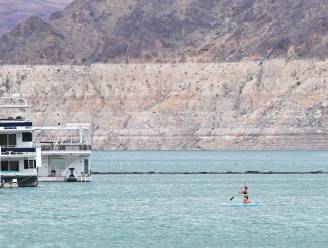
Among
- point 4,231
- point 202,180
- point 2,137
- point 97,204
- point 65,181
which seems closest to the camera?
point 4,231

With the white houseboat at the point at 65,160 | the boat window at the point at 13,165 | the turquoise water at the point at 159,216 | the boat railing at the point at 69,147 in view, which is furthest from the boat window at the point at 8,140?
the boat railing at the point at 69,147

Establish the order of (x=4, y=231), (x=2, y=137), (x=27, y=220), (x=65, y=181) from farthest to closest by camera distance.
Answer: (x=65, y=181)
(x=2, y=137)
(x=27, y=220)
(x=4, y=231)

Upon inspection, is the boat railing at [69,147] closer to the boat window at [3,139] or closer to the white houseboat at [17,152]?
the white houseboat at [17,152]

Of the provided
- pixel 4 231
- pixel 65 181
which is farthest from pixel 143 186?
pixel 4 231

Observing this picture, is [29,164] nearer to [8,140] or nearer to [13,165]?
[13,165]

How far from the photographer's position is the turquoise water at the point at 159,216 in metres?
72.1

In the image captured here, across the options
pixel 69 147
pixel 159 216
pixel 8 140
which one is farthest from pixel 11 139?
pixel 159 216

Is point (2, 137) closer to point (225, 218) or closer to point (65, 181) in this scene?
point (65, 181)

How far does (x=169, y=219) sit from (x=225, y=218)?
3.13 m

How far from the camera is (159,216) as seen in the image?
84.0 m

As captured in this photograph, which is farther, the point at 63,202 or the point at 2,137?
the point at 2,137

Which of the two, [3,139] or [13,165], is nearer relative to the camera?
[3,139]

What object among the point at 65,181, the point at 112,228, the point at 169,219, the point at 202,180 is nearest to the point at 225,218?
the point at 169,219

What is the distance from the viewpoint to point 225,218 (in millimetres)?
82688
